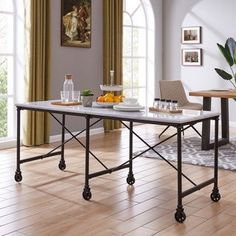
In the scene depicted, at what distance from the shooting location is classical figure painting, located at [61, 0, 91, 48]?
21.7 feet

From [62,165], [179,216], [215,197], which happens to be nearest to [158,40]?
[62,165]

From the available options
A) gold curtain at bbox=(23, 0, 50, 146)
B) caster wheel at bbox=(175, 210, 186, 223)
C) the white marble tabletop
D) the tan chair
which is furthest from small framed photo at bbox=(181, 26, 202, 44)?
caster wheel at bbox=(175, 210, 186, 223)

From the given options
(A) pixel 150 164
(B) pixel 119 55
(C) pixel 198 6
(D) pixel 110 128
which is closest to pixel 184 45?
(C) pixel 198 6

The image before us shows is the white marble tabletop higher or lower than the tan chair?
lower

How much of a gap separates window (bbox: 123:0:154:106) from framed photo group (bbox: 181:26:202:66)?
0.60m

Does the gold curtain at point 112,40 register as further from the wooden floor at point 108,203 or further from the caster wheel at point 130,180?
the caster wheel at point 130,180

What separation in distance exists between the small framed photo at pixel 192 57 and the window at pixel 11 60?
3520mm

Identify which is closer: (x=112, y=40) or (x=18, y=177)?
(x=18, y=177)

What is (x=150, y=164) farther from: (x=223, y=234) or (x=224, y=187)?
(x=223, y=234)

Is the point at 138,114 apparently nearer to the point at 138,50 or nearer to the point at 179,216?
the point at 179,216

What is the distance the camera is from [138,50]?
8.66m

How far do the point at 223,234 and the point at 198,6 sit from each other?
619 cm

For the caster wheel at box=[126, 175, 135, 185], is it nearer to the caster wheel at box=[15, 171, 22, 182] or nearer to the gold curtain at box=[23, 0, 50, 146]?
the caster wheel at box=[15, 171, 22, 182]

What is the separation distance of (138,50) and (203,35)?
1.22 metres
